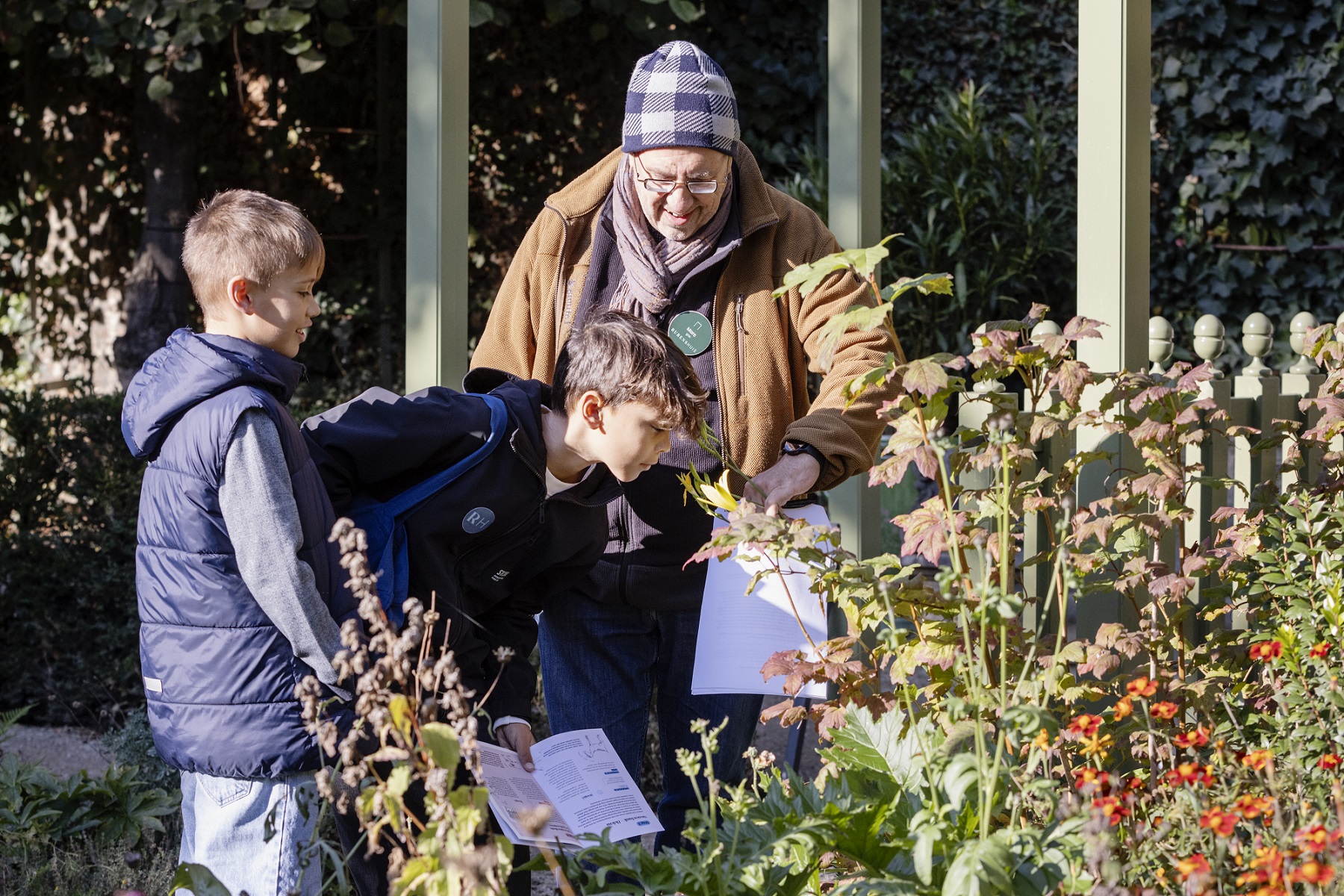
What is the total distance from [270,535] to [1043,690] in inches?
41.3

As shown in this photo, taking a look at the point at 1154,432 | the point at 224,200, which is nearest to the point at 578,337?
the point at 224,200

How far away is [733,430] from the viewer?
7.51 feet

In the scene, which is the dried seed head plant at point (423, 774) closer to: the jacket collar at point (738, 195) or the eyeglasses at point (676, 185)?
the eyeglasses at point (676, 185)

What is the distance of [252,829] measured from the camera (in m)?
1.73

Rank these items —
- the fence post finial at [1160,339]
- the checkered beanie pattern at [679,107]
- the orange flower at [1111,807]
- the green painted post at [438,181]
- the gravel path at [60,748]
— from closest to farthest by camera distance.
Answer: the orange flower at [1111,807] → the checkered beanie pattern at [679,107] → the green painted post at [438,181] → the fence post finial at [1160,339] → the gravel path at [60,748]

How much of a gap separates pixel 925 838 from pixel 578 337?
1.01 metres

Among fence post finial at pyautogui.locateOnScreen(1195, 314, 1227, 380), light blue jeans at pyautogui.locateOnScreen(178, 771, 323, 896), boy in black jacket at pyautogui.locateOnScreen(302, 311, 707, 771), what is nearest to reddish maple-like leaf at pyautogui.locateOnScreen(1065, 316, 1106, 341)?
boy in black jacket at pyautogui.locateOnScreen(302, 311, 707, 771)

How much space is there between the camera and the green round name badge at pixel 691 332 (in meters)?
2.29

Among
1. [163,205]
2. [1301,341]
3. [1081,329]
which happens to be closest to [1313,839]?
[1081,329]

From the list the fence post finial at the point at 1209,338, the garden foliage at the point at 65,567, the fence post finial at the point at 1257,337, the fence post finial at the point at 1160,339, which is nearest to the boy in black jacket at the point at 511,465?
the fence post finial at the point at 1160,339

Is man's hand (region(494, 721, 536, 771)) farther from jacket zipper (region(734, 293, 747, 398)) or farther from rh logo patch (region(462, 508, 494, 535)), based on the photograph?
jacket zipper (region(734, 293, 747, 398))

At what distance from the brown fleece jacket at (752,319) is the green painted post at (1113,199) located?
45 centimetres

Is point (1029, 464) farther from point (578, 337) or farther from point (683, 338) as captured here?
point (578, 337)

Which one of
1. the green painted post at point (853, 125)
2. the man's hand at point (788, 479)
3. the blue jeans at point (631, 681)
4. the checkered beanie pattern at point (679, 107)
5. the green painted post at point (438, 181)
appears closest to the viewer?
the man's hand at point (788, 479)
